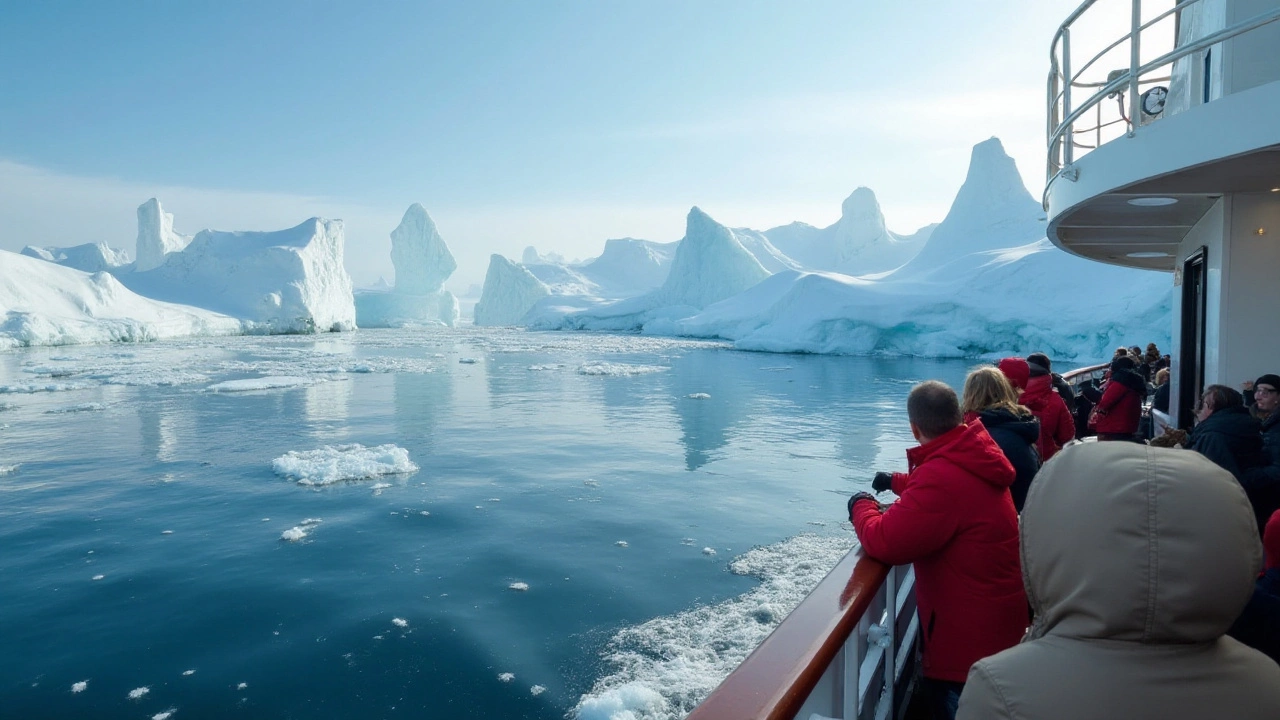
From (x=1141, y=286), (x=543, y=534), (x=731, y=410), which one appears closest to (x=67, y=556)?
(x=543, y=534)

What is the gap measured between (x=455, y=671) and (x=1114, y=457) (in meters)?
4.69

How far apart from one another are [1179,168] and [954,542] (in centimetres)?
292

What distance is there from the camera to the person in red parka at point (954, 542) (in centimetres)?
188

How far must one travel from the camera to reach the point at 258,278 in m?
60.6

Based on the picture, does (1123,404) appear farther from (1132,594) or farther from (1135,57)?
(1132,594)

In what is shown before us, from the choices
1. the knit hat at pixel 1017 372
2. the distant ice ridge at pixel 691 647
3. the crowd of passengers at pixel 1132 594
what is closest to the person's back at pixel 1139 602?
the crowd of passengers at pixel 1132 594

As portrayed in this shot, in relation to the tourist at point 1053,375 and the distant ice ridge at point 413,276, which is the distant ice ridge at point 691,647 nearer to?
the tourist at point 1053,375

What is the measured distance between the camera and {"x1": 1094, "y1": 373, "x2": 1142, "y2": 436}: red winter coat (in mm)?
5434

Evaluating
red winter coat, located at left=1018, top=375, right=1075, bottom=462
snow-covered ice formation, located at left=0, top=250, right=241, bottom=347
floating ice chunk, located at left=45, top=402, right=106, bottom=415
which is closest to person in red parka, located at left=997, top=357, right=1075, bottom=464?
red winter coat, located at left=1018, top=375, right=1075, bottom=462

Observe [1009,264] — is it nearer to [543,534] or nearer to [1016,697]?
[543,534]

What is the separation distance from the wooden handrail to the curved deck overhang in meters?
3.04

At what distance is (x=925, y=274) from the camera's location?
150 ft

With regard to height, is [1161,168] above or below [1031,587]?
above

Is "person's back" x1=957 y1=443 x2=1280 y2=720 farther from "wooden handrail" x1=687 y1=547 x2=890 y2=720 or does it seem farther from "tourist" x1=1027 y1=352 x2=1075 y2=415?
"tourist" x1=1027 y1=352 x2=1075 y2=415
